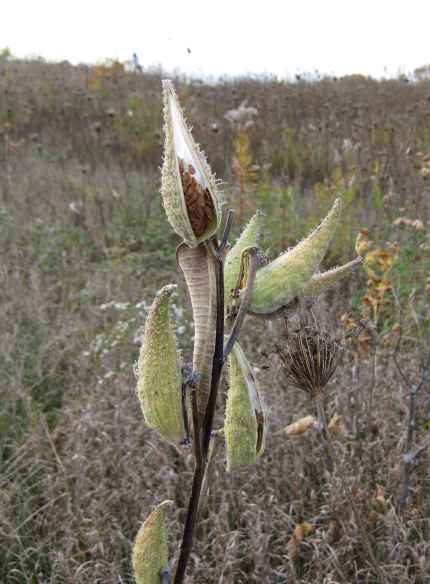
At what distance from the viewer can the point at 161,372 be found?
598 millimetres

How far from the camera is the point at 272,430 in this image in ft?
7.04

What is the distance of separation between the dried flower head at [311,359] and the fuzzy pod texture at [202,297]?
36 centimetres

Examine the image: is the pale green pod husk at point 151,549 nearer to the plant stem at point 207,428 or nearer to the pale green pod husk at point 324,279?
the plant stem at point 207,428

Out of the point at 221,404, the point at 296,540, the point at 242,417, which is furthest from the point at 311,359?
the point at 221,404

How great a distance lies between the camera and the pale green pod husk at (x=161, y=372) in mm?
596

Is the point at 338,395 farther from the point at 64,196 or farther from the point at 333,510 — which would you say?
the point at 64,196

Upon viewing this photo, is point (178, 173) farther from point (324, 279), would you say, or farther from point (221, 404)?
point (221, 404)

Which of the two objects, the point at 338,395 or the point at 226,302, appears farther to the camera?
the point at 338,395

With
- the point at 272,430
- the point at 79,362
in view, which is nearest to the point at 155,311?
the point at 272,430

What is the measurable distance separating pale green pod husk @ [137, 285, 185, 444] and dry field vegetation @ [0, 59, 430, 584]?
163mm

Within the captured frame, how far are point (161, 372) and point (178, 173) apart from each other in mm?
205

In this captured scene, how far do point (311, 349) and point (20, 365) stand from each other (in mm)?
1984

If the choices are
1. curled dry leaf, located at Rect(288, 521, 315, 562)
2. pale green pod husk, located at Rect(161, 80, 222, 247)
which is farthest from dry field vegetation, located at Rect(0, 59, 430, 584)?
pale green pod husk, located at Rect(161, 80, 222, 247)

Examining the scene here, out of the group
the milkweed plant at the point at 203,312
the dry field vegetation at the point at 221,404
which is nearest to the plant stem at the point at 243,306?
the milkweed plant at the point at 203,312
